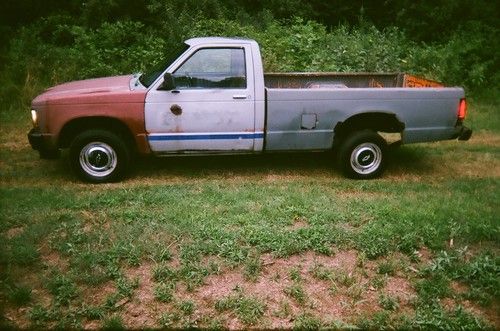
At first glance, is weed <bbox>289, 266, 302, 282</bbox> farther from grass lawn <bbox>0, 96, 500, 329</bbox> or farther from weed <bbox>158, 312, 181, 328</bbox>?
weed <bbox>158, 312, 181, 328</bbox>

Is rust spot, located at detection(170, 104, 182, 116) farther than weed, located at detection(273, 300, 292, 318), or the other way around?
rust spot, located at detection(170, 104, 182, 116)

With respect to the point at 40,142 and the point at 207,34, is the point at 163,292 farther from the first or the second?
the point at 207,34

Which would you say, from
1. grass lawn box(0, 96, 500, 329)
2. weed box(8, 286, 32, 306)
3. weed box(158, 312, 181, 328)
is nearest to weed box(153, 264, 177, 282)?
grass lawn box(0, 96, 500, 329)

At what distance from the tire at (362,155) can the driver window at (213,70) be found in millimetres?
1707

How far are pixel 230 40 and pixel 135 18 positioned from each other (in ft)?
26.5

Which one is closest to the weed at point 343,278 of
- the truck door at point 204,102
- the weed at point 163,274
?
the weed at point 163,274

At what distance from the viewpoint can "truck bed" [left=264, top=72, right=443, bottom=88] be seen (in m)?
8.28

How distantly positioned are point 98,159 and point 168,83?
1.42 m

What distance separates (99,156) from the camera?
6691 millimetres

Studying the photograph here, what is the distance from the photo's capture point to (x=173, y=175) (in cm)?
721

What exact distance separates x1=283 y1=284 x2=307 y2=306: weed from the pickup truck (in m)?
2.75

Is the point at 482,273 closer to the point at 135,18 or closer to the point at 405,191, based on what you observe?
the point at 405,191

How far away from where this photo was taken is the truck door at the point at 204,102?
21.2ft

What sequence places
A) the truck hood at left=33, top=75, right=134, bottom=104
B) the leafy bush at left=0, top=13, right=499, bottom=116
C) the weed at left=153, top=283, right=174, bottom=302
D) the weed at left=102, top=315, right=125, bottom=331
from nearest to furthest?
1. the weed at left=102, top=315, right=125, bottom=331
2. the weed at left=153, top=283, right=174, bottom=302
3. the truck hood at left=33, top=75, right=134, bottom=104
4. the leafy bush at left=0, top=13, right=499, bottom=116
